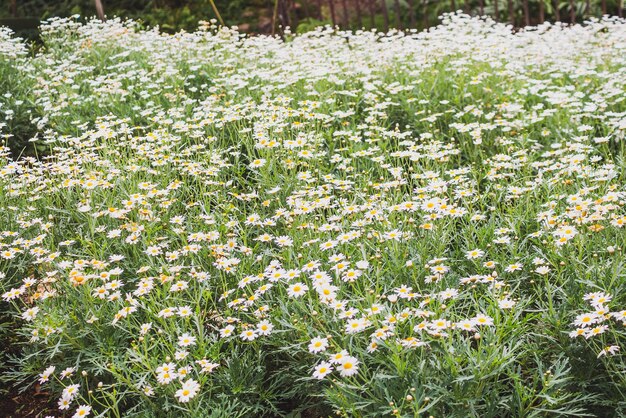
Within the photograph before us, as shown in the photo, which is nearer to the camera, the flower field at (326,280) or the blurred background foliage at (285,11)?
the flower field at (326,280)

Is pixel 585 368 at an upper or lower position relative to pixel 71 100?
lower

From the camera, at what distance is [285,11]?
9.37m

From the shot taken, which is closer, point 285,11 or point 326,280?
point 326,280

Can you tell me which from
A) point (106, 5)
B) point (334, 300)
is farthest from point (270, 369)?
point (106, 5)

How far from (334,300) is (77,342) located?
1.06 m

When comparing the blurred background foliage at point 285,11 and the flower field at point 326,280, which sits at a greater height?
the blurred background foliage at point 285,11

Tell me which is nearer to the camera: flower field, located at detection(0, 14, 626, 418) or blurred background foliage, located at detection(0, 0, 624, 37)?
flower field, located at detection(0, 14, 626, 418)

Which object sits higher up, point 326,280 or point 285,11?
point 285,11

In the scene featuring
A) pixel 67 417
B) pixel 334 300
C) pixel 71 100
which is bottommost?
pixel 67 417

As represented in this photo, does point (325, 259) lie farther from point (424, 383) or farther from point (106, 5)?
point (106, 5)

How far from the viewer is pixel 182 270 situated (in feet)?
9.28

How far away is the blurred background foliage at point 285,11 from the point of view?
979 cm

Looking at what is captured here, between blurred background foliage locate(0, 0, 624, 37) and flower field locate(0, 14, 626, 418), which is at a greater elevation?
blurred background foliage locate(0, 0, 624, 37)

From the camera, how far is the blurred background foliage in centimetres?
979
